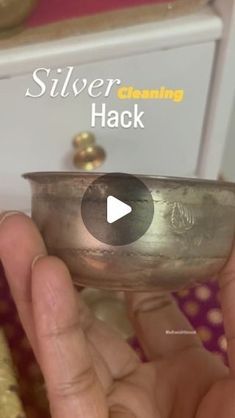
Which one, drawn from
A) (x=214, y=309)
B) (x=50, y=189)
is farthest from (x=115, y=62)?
(x=214, y=309)

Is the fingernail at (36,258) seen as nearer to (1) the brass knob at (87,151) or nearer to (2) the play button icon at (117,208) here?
(2) the play button icon at (117,208)

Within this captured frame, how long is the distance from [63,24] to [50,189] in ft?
0.50

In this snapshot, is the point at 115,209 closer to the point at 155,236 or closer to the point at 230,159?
the point at 155,236

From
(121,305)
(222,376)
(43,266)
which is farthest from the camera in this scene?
(121,305)

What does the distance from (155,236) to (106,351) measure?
14cm

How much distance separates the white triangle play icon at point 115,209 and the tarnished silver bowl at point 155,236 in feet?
0.05

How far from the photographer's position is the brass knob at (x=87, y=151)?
58 centimetres

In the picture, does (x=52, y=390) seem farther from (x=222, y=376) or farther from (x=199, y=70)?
(x=199, y=70)

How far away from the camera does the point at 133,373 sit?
20.3 inches

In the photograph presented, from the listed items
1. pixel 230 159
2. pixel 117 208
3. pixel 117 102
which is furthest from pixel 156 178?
pixel 230 159

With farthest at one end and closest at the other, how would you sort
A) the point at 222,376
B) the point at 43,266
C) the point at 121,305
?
the point at 121,305, the point at 222,376, the point at 43,266

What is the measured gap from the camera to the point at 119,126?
58 centimetres

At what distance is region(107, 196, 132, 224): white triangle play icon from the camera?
1.34 ft

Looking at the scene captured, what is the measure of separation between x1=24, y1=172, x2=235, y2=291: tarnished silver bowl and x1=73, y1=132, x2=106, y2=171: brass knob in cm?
15
